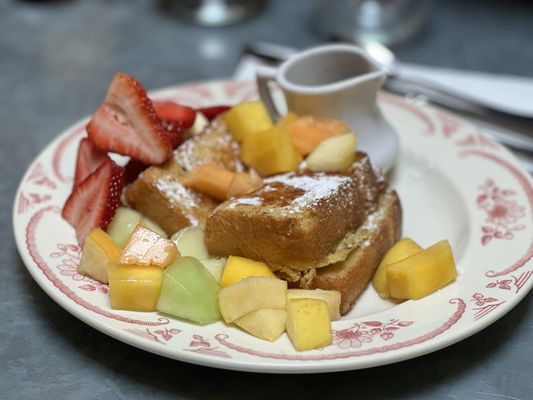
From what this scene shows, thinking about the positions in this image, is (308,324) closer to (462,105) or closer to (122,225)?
(122,225)

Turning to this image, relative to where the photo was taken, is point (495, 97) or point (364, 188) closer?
point (364, 188)

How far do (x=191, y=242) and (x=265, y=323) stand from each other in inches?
11.5

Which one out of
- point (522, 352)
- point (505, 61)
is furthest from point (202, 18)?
point (522, 352)

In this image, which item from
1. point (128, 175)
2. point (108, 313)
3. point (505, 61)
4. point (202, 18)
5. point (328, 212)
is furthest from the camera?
point (202, 18)

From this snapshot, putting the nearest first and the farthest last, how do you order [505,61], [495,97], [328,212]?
[328,212] → [495,97] → [505,61]

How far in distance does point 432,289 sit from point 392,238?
23cm

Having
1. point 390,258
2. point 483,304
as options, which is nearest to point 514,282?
point 483,304

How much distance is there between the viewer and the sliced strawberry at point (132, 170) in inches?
69.0

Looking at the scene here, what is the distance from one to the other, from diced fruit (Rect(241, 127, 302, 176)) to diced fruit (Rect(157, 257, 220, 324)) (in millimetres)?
360

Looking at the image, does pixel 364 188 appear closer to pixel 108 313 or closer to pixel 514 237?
pixel 514 237

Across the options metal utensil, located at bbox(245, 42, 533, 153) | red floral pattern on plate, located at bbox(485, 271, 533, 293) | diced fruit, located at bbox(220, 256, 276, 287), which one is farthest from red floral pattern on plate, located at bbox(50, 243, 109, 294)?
metal utensil, located at bbox(245, 42, 533, 153)

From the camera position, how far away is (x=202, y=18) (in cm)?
311

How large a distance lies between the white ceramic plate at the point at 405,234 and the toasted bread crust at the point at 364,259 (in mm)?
44

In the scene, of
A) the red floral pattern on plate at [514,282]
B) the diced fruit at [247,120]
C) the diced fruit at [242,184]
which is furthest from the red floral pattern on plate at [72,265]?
the red floral pattern on plate at [514,282]
